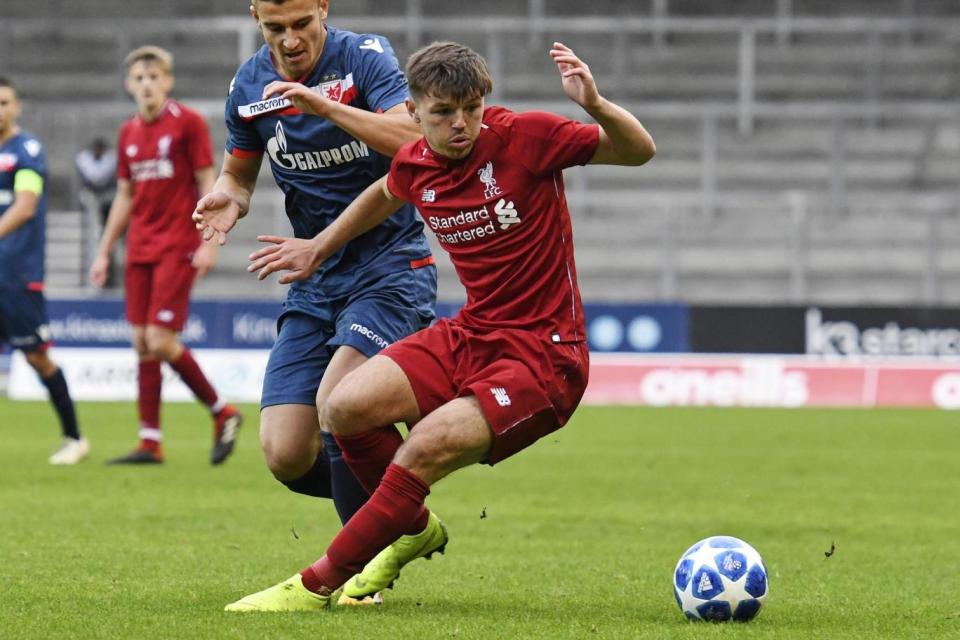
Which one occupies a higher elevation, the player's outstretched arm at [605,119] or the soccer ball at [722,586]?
the player's outstretched arm at [605,119]

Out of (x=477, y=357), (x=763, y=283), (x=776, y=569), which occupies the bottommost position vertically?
(x=763, y=283)

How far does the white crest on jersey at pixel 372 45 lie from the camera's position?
6.26 meters

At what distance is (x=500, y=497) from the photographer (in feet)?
33.3

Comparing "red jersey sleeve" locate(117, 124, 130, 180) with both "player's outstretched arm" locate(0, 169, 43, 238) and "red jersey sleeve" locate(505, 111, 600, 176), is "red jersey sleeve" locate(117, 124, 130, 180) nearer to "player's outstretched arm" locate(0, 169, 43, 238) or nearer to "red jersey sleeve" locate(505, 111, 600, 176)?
"player's outstretched arm" locate(0, 169, 43, 238)

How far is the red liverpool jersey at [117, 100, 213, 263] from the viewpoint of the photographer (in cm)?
1138

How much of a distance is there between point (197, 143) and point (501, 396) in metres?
6.51

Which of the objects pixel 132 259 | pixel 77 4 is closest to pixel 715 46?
pixel 77 4

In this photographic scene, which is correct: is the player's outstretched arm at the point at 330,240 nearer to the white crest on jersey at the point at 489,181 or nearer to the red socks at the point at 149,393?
the white crest on jersey at the point at 489,181

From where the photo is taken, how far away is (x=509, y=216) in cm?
561

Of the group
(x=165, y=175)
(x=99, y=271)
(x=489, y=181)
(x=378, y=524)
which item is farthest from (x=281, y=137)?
(x=99, y=271)

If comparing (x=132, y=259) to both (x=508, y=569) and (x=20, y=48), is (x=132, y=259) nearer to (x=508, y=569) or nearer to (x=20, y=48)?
(x=508, y=569)

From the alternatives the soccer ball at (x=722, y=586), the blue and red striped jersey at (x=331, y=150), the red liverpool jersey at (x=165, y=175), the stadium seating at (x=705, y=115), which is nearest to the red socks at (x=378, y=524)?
the soccer ball at (x=722, y=586)

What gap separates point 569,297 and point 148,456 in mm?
6565

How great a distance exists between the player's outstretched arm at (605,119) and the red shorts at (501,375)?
2.24ft
